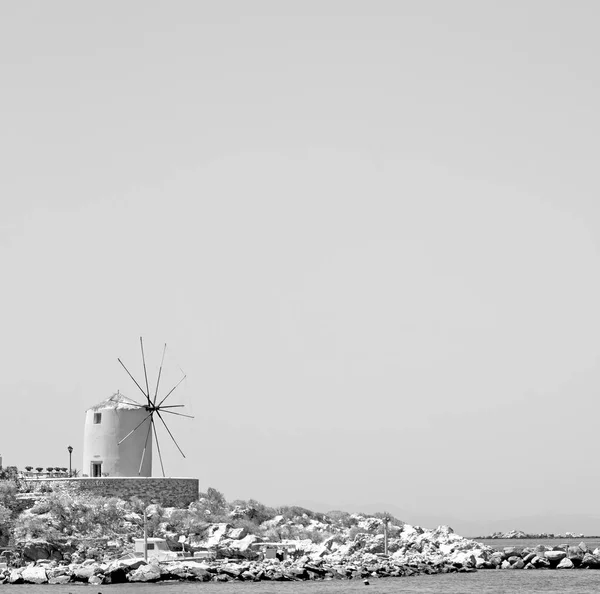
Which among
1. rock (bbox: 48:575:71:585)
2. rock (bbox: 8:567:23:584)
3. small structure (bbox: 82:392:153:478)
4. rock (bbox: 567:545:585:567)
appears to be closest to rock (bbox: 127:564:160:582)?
rock (bbox: 48:575:71:585)

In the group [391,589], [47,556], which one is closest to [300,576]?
[391,589]

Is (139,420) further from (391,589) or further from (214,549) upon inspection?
(391,589)

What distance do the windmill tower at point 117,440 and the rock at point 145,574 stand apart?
607 inches

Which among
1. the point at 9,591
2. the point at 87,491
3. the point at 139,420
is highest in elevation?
the point at 139,420

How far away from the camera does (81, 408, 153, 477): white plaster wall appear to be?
5625cm

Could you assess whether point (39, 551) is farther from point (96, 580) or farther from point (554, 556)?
point (554, 556)

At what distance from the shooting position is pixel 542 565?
5341 centimetres

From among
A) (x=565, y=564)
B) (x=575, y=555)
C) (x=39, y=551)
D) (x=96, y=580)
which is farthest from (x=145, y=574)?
(x=575, y=555)

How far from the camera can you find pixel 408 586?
41.9 meters

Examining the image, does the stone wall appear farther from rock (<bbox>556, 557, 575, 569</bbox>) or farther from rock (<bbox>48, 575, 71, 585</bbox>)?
rock (<bbox>556, 557, 575, 569</bbox>)

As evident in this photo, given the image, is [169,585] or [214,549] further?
[214,549]

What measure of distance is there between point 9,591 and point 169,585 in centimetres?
545

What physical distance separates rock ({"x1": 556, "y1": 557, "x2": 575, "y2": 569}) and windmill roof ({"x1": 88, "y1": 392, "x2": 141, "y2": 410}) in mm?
21799

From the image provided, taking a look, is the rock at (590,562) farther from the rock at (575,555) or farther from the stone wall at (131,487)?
the stone wall at (131,487)
